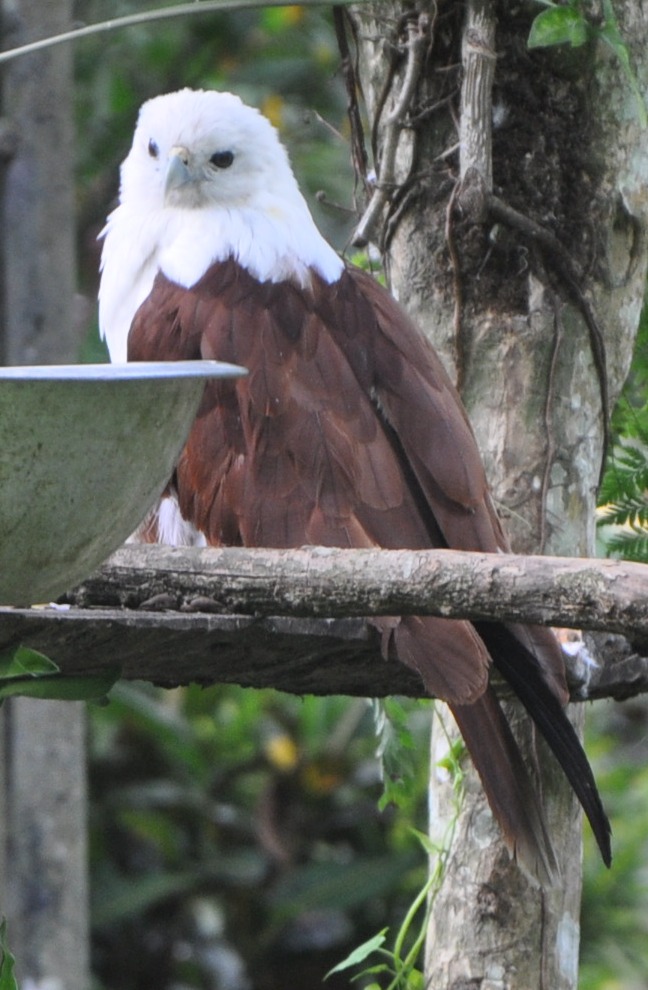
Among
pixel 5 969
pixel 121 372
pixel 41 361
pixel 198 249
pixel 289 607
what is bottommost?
pixel 5 969

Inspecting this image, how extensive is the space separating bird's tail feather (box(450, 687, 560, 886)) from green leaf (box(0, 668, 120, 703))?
1.89 ft

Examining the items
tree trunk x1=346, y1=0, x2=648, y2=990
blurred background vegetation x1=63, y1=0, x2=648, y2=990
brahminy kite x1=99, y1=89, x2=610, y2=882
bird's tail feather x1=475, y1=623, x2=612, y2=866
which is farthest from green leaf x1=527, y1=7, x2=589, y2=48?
blurred background vegetation x1=63, y1=0, x2=648, y2=990

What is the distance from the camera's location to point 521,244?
8.10 feet

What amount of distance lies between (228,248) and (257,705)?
2401 mm

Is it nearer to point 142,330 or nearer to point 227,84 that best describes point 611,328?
point 142,330

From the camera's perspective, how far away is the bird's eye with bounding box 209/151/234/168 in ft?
8.91

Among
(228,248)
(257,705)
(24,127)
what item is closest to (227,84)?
(24,127)

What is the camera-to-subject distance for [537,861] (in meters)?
2.12

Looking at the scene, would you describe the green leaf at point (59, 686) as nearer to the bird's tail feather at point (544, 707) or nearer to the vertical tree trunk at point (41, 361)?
the bird's tail feather at point (544, 707)

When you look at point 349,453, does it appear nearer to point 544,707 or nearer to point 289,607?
point 544,707

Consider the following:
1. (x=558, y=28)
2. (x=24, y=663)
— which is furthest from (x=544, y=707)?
(x=558, y=28)

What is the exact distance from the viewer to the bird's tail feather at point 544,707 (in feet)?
6.77

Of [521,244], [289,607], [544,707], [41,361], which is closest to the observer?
[289,607]

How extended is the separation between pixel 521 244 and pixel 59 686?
1.22 metres
